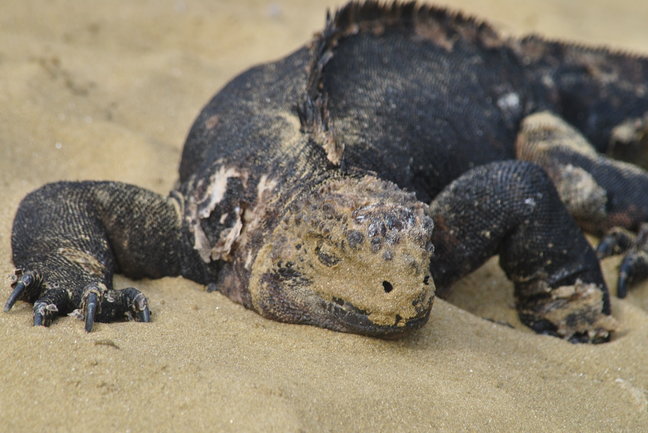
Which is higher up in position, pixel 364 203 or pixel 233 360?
pixel 364 203

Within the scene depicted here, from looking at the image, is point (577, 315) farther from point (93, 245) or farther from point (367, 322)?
point (93, 245)

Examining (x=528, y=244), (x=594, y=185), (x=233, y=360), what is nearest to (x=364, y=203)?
(x=233, y=360)

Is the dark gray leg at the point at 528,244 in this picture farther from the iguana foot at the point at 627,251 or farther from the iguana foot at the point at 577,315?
the iguana foot at the point at 627,251

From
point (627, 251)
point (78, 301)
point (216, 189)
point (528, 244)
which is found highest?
point (216, 189)

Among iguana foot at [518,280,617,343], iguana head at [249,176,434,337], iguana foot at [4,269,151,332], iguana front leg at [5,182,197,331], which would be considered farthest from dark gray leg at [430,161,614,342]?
iguana foot at [4,269,151,332]

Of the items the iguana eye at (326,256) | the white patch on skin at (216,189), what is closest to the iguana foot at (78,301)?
the white patch on skin at (216,189)

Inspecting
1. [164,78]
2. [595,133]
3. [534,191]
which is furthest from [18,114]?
[595,133]
